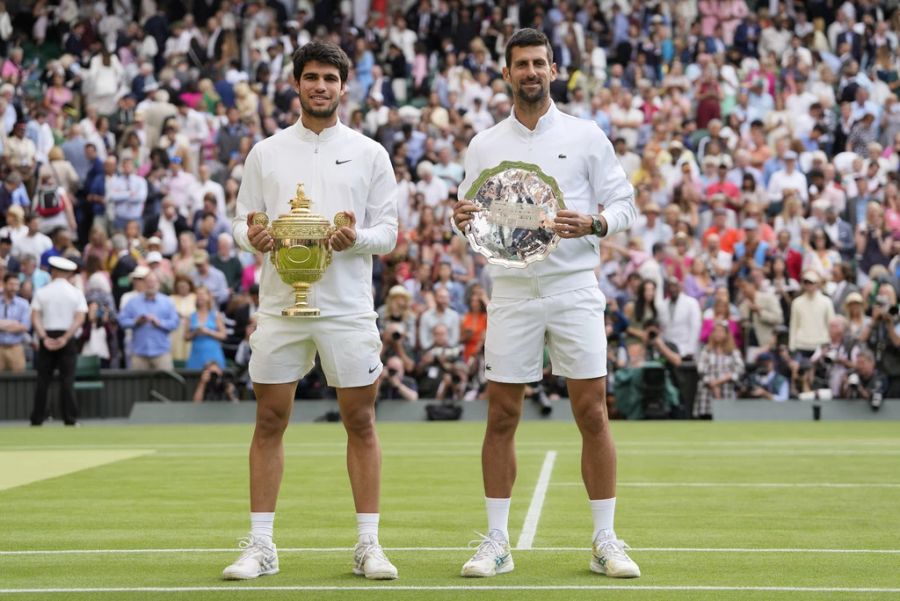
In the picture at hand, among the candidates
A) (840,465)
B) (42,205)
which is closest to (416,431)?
(840,465)

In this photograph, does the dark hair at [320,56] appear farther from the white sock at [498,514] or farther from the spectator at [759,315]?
the spectator at [759,315]

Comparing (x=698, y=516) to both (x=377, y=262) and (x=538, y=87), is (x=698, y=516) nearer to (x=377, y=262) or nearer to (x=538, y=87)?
(x=538, y=87)

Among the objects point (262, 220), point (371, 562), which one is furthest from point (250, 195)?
point (371, 562)

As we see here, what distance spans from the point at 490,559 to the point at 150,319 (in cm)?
1454

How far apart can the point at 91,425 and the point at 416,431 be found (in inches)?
174

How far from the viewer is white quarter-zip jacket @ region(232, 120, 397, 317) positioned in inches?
290

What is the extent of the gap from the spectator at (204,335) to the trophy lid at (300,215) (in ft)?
47.0

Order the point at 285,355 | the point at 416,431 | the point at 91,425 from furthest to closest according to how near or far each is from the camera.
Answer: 1. the point at 91,425
2. the point at 416,431
3. the point at 285,355

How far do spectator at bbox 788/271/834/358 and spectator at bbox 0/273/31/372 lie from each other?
32.7 feet

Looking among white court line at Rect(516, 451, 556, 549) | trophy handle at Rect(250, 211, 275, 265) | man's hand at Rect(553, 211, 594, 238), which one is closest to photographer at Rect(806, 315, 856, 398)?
white court line at Rect(516, 451, 556, 549)

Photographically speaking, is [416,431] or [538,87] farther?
[416,431]

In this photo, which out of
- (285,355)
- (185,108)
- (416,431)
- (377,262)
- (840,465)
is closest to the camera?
(285,355)

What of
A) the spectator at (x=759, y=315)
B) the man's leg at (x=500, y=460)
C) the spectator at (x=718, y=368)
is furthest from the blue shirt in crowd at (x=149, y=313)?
the man's leg at (x=500, y=460)

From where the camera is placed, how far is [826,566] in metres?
7.57
